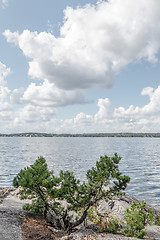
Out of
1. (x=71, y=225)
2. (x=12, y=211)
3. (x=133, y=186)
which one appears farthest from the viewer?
(x=133, y=186)

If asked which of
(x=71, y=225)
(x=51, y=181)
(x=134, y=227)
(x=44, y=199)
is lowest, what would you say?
(x=71, y=225)

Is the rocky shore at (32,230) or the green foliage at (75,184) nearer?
the rocky shore at (32,230)

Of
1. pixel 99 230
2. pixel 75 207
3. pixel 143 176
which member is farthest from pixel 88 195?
pixel 143 176

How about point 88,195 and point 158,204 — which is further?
point 158,204

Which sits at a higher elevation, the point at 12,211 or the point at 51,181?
the point at 51,181

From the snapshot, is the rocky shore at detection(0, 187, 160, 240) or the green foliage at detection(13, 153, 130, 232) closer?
the rocky shore at detection(0, 187, 160, 240)

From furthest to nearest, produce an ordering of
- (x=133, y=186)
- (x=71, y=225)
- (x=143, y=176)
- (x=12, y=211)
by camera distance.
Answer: (x=143, y=176)
(x=133, y=186)
(x=12, y=211)
(x=71, y=225)

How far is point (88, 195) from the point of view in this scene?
29.3ft

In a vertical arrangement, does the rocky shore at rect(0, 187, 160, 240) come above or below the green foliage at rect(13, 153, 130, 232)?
below

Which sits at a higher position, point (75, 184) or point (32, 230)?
point (75, 184)

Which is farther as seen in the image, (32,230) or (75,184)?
(75,184)

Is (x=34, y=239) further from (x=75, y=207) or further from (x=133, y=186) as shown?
(x=133, y=186)

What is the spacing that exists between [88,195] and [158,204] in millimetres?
16275

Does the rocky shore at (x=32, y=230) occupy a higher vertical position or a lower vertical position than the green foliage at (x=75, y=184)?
lower
